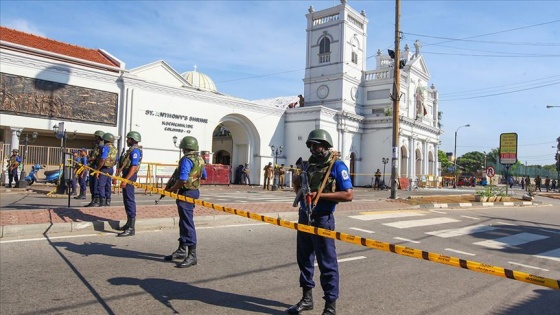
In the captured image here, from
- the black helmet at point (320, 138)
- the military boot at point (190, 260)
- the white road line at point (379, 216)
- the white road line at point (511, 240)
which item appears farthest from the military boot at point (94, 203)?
the white road line at point (511, 240)

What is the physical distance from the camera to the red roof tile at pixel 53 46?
23789 mm

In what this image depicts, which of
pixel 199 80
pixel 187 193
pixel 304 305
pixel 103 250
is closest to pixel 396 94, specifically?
pixel 187 193

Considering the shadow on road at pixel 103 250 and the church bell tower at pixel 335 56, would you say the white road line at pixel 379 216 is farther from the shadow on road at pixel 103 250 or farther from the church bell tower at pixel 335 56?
the church bell tower at pixel 335 56

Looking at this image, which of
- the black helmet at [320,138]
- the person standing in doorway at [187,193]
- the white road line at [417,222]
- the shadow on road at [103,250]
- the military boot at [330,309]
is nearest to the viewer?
the military boot at [330,309]

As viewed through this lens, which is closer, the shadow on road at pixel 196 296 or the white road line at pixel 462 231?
the shadow on road at pixel 196 296

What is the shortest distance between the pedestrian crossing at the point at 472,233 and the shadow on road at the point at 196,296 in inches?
185

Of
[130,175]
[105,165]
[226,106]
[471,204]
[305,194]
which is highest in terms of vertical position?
[226,106]

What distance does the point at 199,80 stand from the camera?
131 ft

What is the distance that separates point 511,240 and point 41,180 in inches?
847

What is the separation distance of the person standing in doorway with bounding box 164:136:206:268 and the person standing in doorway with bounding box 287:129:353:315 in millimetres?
2171

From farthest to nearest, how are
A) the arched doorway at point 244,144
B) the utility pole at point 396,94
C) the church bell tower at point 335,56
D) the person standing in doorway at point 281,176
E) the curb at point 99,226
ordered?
1. the church bell tower at point 335,56
2. the arched doorway at point 244,144
3. the person standing in doorway at point 281,176
4. the utility pole at point 396,94
5. the curb at point 99,226

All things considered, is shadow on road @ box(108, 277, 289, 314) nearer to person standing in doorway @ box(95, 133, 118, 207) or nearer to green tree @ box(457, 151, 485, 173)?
person standing in doorway @ box(95, 133, 118, 207)

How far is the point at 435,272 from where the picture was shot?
6.09 meters

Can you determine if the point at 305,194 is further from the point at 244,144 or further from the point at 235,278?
the point at 244,144
